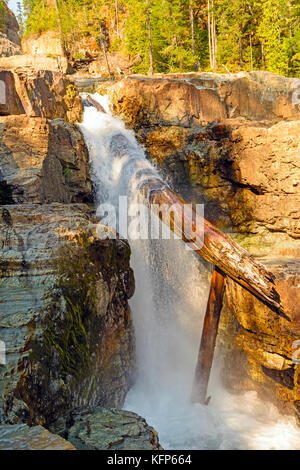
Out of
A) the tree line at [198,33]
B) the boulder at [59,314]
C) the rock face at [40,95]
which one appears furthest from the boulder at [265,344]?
the tree line at [198,33]

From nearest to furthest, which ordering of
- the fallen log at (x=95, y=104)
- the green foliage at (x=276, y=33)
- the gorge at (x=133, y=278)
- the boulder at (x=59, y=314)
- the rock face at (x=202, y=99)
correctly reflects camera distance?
1. the boulder at (x=59, y=314)
2. the gorge at (x=133, y=278)
3. the rock face at (x=202, y=99)
4. the fallen log at (x=95, y=104)
5. the green foliage at (x=276, y=33)

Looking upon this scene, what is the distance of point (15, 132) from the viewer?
22.0 feet

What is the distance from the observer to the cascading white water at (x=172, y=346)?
17.4 feet

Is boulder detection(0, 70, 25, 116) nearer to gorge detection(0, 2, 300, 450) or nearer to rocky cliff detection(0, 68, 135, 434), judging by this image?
gorge detection(0, 2, 300, 450)

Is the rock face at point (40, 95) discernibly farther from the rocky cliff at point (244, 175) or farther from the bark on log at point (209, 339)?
the bark on log at point (209, 339)

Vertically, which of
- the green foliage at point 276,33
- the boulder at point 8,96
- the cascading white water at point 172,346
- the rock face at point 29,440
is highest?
the green foliage at point 276,33

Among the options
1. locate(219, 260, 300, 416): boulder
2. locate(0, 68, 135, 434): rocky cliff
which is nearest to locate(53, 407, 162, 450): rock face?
locate(0, 68, 135, 434): rocky cliff

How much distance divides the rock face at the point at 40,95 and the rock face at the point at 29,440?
7886mm

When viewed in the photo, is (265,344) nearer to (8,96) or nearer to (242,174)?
(242,174)

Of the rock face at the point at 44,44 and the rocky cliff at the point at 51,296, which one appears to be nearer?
the rocky cliff at the point at 51,296

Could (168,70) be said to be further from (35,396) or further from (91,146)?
(35,396)

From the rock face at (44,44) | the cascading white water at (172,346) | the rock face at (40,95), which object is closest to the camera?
the cascading white water at (172,346)

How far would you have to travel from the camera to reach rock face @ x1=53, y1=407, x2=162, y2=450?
2.99 m

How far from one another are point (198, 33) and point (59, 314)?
94.7 feet
